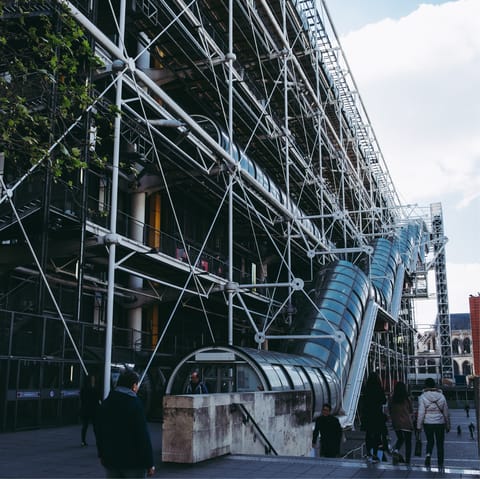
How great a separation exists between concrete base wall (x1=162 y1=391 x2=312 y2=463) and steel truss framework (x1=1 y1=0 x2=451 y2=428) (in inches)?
133

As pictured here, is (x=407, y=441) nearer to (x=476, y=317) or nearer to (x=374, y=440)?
(x=374, y=440)

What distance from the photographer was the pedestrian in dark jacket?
4.49 meters

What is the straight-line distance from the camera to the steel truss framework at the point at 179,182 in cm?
1376

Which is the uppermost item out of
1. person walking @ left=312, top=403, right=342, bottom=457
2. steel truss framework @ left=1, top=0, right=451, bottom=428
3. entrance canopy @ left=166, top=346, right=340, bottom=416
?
steel truss framework @ left=1, top=0, right=451, bottom=428

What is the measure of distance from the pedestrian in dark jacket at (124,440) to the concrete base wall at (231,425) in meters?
3.21

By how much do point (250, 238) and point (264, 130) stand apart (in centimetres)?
686

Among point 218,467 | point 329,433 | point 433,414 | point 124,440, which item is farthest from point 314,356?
point 124,440

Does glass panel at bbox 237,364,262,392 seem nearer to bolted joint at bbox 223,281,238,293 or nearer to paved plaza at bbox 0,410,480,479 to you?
paved plaza at bbox 0,410,480,479

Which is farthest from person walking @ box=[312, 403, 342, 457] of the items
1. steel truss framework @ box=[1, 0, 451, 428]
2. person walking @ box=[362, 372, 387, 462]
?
steel truss framework @ box=[1, 0, 451, 428]

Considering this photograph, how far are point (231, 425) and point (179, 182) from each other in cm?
1249

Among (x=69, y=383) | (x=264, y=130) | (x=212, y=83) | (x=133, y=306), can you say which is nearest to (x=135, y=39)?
(x=212, y=83)

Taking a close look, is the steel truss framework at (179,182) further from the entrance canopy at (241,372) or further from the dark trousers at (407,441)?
the dark trousers at (407,441)

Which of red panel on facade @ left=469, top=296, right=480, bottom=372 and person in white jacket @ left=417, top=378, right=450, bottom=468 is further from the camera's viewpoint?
red panel on facade @ left=469, top=296, right=480, bottom=372

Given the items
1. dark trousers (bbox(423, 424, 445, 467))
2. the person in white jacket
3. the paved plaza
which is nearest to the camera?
the paved plaza
